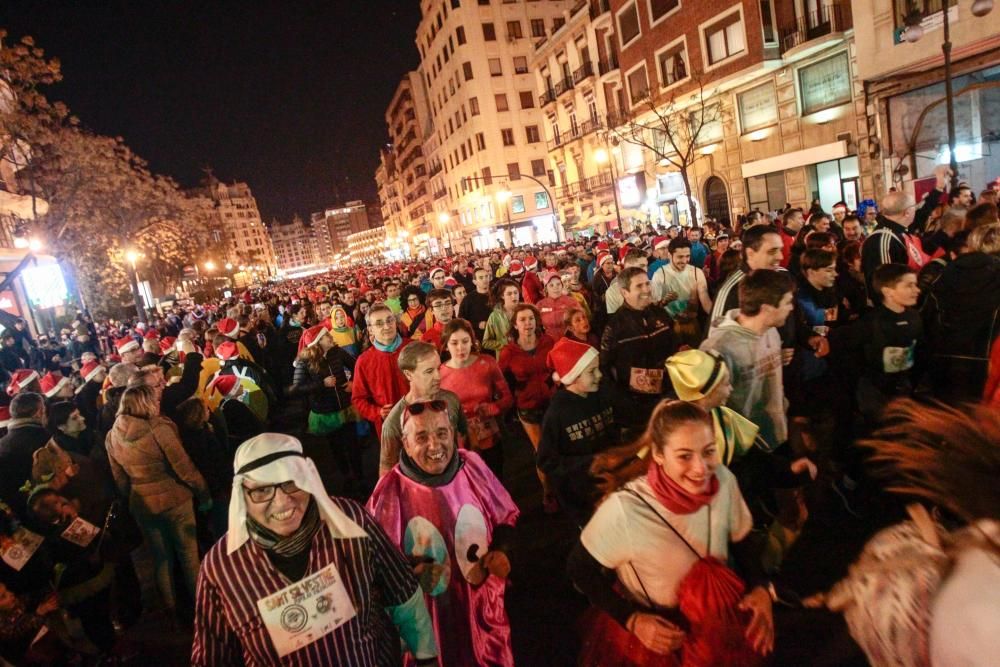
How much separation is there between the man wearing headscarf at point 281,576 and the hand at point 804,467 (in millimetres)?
2168

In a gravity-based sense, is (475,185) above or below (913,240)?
above

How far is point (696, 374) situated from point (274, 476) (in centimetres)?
199

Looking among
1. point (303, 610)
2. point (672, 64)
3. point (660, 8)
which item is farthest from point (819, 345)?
point (660, 8)

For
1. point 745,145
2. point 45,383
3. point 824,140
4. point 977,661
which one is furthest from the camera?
point 745,145

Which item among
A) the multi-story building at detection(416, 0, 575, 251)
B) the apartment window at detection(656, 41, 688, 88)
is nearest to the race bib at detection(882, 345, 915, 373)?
the apartment window at detection(656, 41, 688, 88)

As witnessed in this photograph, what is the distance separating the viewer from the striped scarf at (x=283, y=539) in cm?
198

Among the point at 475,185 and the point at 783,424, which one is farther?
the point at 475,185

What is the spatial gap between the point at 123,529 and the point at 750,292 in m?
4.64

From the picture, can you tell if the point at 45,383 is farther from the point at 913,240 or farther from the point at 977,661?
the point at 913,240

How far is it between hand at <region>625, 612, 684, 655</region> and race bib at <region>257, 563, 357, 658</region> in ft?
3.67

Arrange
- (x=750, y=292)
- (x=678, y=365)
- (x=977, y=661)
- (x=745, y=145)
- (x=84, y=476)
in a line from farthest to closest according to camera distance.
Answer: (x=745, y=145) → (x=84, y=476) → (x=750, y=292) → (x=678, y=365) → (x=977, y=661)

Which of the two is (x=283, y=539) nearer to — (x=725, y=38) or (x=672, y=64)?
(x=725, y=38)

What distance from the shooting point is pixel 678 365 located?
9.43 ft

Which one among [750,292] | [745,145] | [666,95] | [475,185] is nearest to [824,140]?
[745,145]
